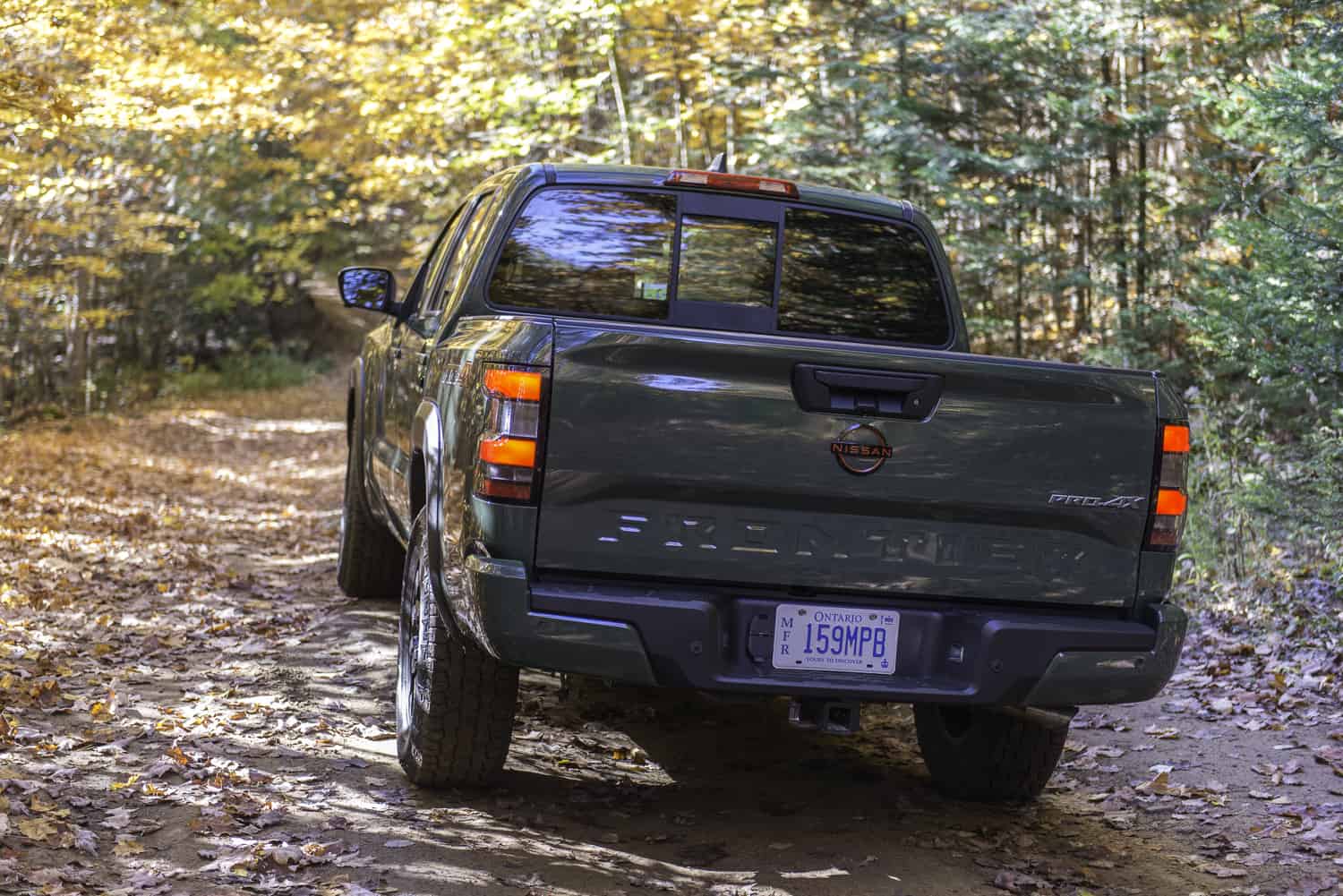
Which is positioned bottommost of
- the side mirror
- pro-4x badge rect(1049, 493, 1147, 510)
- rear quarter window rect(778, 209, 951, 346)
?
pro-4x badge rect(1049, 493, 1147, 510)

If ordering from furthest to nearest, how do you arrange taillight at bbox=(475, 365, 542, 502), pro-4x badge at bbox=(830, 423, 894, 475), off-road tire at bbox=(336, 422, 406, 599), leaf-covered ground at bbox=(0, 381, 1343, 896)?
off-road tire at bbox=(336, 422, 406, 599) → leaf-covered ground at bbox=(0, 381, 1343, 896) → pro-4x badge at bbox=(830, 423, 894, 475) → taillight at bbox=(475, 365, 542, 502)

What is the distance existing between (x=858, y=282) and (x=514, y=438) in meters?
2.07

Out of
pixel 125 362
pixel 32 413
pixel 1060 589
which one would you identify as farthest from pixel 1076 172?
pixel 125 362

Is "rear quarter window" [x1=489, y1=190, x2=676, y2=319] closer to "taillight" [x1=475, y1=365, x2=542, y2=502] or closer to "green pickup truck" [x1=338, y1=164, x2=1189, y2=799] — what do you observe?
"green pickup truck" [x1=338, y1=164, x2=1189, y2=799]

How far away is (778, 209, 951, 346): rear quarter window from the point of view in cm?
524

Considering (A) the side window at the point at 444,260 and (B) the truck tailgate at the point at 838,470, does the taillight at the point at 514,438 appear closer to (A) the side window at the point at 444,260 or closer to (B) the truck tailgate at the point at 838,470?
(B) the truck tailgate at the point at 838,470

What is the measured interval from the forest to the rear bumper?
324 cm

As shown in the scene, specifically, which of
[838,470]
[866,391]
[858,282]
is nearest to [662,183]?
[858,282]

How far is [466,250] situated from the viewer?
565cm

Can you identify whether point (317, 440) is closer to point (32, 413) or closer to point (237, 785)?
point (32, 413)

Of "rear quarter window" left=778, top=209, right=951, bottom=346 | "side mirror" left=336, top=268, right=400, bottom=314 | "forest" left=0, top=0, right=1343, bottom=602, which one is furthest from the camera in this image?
"forest" left=0, top=0, right=1343, bottom=602

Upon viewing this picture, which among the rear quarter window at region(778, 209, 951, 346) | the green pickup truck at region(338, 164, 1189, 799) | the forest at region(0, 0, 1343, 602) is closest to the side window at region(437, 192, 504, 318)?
the green pickup truck at region(338, 164, 1189, 799)

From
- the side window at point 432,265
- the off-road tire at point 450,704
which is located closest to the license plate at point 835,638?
the off-road tire at point 450,704

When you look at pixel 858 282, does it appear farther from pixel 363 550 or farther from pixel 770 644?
pixel 363 550
